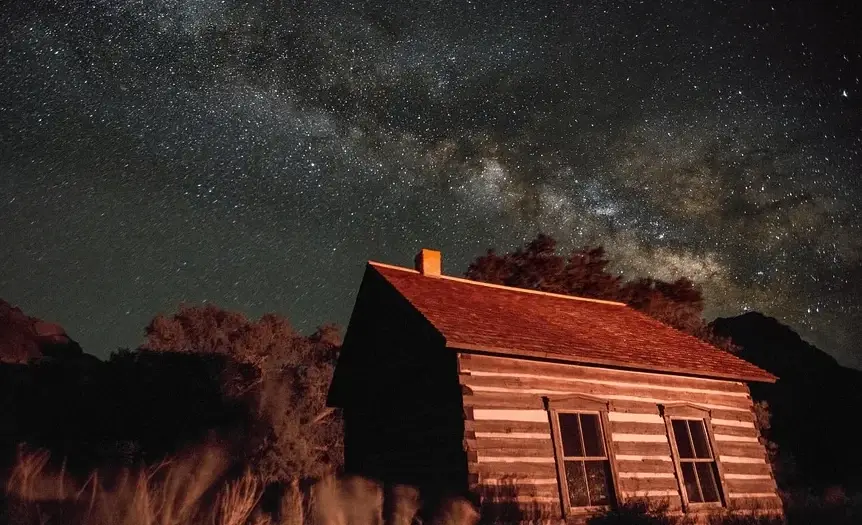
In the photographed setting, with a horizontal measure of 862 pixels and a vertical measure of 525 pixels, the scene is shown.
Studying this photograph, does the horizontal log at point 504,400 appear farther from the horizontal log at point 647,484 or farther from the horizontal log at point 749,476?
the horizontal log at point 749,476

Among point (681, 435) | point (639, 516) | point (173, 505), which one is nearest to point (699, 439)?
point (681, 435)

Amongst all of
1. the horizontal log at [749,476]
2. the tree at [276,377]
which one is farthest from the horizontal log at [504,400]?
the tree at [276,377]

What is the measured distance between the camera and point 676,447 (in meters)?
12.7

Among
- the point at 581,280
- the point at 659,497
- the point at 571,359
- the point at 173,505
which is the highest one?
the point at 581,280

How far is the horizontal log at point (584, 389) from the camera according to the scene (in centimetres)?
1087

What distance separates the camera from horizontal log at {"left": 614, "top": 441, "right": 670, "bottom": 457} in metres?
11.9

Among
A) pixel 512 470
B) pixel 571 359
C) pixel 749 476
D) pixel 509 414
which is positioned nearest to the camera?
pixel 512 470

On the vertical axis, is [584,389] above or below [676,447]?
above

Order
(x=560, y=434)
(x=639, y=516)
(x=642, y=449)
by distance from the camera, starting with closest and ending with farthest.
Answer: (x=639, y=516) → (x=560, y=434) → (x=642, y=449)

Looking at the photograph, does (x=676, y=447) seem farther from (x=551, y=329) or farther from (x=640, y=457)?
(x=551, y=329)

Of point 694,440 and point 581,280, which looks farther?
point 581,280

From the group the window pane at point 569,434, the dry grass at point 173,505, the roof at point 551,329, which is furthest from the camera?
the window pane at point 569,434

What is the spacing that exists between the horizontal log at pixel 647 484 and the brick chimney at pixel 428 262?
6.81 meters

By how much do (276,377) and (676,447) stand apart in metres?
20.3
